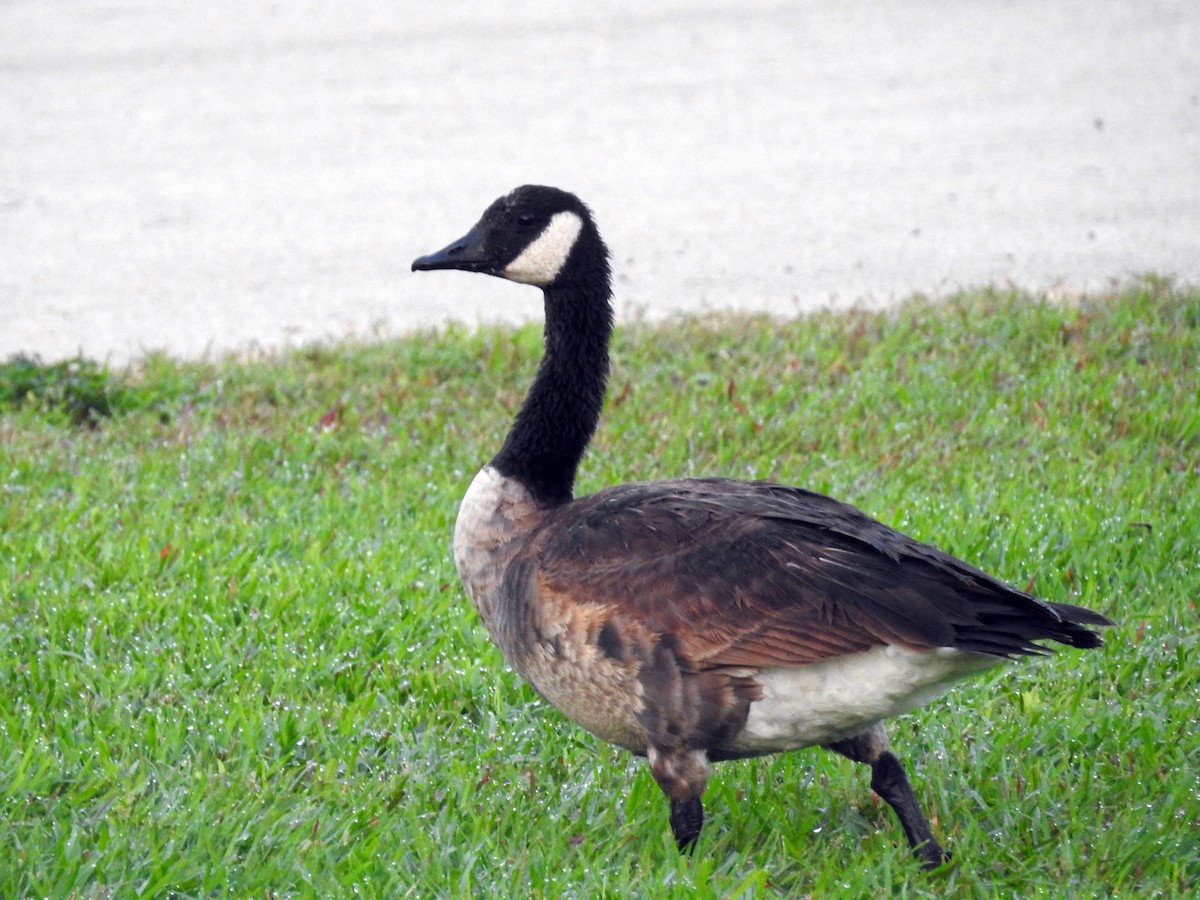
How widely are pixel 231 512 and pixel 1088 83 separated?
7.20 metres

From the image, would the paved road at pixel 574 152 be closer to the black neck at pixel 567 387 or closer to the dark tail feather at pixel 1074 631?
the black neck at pixel 567 387

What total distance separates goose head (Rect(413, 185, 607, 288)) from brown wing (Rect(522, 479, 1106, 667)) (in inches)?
29.7

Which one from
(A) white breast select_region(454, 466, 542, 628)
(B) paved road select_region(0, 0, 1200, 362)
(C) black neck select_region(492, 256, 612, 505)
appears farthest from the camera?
(B) paved road select_region(0, 0, 1200, 362)

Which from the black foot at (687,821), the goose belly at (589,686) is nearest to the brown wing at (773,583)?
the goose belly at (589,686)

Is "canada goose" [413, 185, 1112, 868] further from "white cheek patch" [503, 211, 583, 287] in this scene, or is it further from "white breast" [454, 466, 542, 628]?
"white cheek patch" [503, 211, 583, 287]

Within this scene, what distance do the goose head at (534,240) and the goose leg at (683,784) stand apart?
1.34 metres

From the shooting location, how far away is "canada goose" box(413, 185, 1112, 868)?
312 cm

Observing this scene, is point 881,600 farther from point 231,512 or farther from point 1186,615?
point 231,512

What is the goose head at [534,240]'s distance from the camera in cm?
393


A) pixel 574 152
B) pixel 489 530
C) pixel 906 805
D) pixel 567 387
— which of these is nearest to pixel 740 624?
pixel 906 805

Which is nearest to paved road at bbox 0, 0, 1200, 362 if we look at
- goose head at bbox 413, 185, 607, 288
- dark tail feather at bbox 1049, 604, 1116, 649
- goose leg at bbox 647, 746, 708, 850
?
goose head at bbox 413, 185, 607, 288

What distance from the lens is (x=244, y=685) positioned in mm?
4059

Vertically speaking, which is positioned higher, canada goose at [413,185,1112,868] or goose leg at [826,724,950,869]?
canada goose at [413,185,1112,868]

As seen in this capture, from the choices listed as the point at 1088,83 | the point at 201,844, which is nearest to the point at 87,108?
the point at 1088,83
